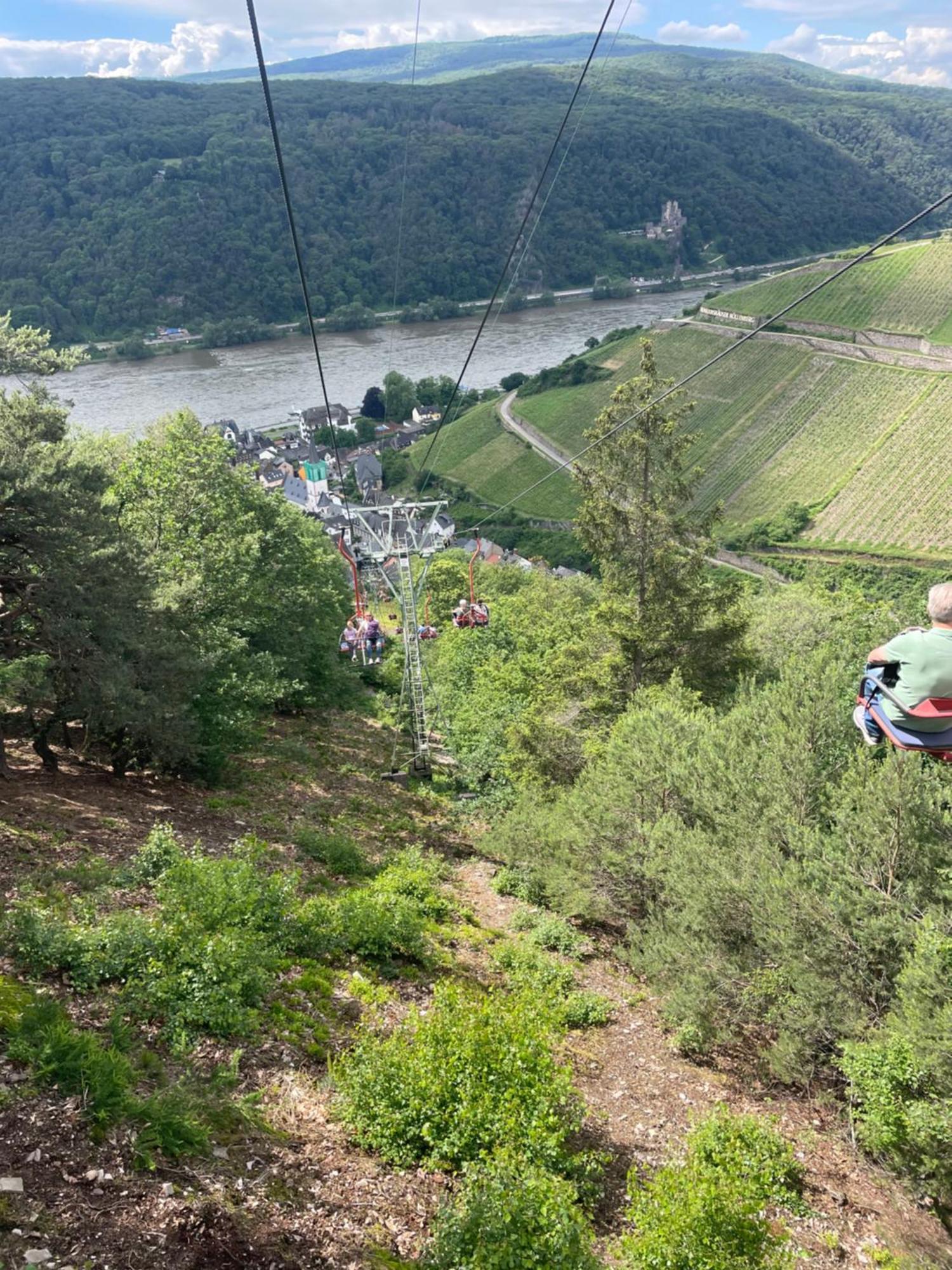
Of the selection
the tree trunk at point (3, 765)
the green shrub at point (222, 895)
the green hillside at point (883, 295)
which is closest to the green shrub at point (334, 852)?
the green shrub at point (222, 895)

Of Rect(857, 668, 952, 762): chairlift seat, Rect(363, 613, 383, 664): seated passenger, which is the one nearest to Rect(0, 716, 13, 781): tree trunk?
Rect(363, 613, 383, 664): seated passenger

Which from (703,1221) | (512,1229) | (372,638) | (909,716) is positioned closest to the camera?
(909,716)

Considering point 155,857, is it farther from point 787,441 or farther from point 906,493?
point 787,441

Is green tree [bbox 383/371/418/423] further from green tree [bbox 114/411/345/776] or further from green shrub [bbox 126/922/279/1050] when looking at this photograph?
green shrub [bbox 126/922/279/1050]

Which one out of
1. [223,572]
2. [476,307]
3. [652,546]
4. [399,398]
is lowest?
[223,572]

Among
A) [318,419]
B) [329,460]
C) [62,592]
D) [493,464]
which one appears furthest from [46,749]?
[318,419]

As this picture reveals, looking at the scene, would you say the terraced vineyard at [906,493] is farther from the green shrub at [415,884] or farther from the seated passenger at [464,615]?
the green shrub at [415,884]

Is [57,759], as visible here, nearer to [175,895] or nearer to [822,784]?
[175,895]
